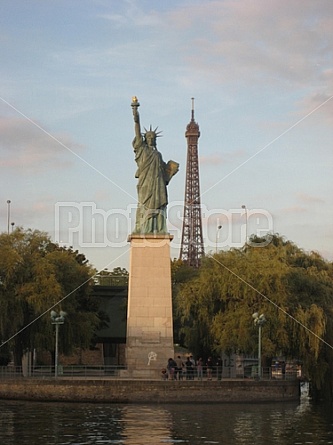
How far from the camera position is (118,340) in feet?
219

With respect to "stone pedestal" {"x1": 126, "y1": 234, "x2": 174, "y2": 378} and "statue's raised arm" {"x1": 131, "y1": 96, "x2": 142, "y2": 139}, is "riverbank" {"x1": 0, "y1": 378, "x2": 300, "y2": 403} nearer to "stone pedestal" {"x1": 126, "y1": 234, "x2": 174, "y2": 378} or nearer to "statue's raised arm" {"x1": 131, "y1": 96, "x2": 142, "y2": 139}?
"stone pedestal" {"x1": 126, "y1": 234, "x2": 174, "y2": 378}

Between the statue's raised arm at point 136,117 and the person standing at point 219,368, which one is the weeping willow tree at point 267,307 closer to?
the person standing at point 219,368

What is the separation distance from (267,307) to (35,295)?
12314 mm

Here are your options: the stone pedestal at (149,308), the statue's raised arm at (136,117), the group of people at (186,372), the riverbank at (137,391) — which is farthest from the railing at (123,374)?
the statue's raised arm at (136,117)

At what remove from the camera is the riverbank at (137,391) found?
41.4 metres

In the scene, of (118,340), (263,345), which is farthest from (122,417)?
(118,340)

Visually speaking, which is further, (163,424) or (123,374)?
(123,374)

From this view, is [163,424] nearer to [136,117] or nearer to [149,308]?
[149,308]

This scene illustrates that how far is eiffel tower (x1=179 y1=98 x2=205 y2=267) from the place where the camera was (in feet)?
366

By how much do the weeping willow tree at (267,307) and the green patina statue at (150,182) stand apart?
14.1 feet

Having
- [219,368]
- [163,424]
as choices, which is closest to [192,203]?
[219,368]

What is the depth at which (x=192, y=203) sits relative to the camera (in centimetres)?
11644

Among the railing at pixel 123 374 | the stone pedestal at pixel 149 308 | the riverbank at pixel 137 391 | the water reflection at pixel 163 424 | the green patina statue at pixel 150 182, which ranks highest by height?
the green patina statue at pixel 150 182

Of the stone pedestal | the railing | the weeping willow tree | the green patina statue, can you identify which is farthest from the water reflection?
the green patina statue
